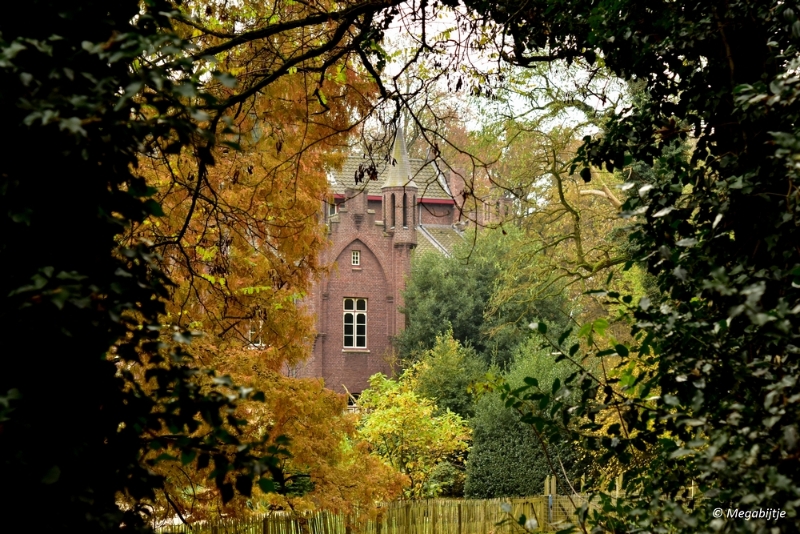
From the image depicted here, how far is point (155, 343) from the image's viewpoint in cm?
284

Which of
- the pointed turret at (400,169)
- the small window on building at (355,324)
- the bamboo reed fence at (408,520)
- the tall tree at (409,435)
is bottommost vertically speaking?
the bamboo reed fence at (408,520)

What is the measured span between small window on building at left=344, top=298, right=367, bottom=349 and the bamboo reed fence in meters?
16.8

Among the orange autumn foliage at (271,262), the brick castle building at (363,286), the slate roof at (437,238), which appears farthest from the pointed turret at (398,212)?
the orange autumn foliage at (271,262)

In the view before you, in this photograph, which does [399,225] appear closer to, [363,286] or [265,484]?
[363,286]

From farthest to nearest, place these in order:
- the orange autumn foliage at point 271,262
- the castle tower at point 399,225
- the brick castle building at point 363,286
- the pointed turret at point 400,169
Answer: the castle tower at point 399,225 → the brick castle building at point 363,286 → the pointed turret at point 400,169 → the orange autumn foliage at point 271,262

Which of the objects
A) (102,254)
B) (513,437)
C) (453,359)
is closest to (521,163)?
(513,437)

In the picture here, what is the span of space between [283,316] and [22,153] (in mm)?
9026

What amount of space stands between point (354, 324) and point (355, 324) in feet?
0.16

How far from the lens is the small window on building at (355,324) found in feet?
122

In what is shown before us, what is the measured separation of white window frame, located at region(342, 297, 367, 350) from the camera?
122ft

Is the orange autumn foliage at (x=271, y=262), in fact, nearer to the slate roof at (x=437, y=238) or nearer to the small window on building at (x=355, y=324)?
the small window on building at (x=355, y=324)

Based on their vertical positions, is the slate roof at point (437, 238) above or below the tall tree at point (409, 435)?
above

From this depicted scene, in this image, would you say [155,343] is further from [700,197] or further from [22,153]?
[700,197]

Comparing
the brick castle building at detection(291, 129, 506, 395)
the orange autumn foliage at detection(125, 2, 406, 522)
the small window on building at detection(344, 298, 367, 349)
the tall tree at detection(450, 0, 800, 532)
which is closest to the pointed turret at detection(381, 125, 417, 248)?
the brick castle building at detection(291, 129, 506, 395)
